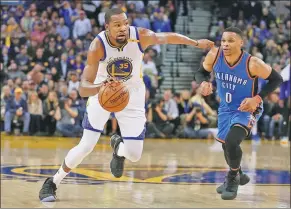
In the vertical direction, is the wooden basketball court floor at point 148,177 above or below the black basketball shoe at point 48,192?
below

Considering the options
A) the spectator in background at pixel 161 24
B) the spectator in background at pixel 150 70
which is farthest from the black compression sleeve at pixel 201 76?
the spectator in background at pixel 161 24

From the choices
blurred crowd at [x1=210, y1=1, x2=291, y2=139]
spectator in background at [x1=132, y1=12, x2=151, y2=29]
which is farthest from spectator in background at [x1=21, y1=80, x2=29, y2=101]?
blurred crowd at [x1=210, y1=1, x2=291, y2=139]

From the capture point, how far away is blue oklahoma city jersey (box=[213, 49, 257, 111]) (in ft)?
26.1

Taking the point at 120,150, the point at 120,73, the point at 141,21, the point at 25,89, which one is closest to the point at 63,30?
the point at 141,21

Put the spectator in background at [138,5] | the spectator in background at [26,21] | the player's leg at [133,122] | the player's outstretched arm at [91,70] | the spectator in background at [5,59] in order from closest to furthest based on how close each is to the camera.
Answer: the player's outstretched arm at [91,70]
the player's leg at [133,122]
the spectator in background at [5,59]
the spectator in background at [26,21]
the spectator in background at [138,5]

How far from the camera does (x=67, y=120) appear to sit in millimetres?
18281

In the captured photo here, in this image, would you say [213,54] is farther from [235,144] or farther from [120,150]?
[120,150]

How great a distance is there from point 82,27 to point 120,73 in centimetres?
1341

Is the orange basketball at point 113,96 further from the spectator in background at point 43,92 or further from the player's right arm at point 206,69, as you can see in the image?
the spectator in background at point 43,92

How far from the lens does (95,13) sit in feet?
74.1

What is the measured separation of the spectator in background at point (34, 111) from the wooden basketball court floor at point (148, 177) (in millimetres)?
950

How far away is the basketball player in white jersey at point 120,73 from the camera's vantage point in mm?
7824

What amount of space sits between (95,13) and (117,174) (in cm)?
1421

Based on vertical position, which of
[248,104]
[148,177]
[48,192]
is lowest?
[148,177]
